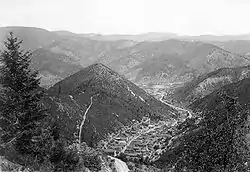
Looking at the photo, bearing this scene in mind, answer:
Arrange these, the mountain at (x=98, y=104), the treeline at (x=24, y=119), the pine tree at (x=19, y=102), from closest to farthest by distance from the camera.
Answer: the treeline at (x=24, y=119) → the pine tree at (x=19, y=102) → the mountain at (x=98, y=104)

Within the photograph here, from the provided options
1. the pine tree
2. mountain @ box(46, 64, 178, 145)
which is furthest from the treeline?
mountain @ box(46, 64, 178, 145)

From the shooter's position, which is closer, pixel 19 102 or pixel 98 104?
pixel 19 102

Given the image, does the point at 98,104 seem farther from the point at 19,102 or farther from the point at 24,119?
the point at 19,102

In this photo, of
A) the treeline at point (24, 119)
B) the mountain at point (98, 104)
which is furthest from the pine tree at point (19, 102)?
the mountain at point (98, 104)

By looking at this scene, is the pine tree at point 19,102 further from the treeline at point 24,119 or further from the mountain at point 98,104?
the mountain at point 98,104

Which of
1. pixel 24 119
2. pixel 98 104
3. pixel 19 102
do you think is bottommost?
pixel 98 104

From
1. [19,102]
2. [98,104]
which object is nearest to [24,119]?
[19,102]
